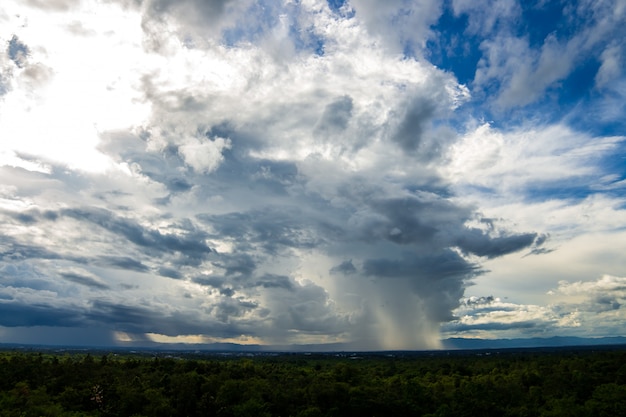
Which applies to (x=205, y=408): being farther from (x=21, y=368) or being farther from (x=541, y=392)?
(x=541, y=392)

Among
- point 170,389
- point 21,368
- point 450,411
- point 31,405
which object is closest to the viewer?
point 31,405

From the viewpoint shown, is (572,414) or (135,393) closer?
(572,414)

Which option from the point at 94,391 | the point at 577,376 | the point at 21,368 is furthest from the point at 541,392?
the point at 21,368

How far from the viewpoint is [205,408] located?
352 ft

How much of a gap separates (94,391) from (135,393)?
45.4 feet

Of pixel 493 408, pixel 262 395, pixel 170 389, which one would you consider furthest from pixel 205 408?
pixel 493 408

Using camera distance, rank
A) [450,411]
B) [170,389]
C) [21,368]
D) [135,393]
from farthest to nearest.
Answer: [21,368], [170,389], [135,393], [450,411]

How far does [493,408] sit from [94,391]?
96.5 m

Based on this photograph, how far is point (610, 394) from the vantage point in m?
106

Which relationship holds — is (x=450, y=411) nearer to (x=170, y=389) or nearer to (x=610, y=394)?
(x=610, y=394)

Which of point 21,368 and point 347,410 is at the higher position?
point 21,368

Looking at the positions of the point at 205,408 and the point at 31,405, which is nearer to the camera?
the point at 31,405

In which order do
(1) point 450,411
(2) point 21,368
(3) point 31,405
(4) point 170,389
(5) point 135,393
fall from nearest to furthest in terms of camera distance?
(3) point 31,405
(1) point 450,411
(5) point 135,393
(4) point 170,389
(2) point 21,368

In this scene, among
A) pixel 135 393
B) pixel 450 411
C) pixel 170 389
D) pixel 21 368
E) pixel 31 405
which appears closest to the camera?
pixel 31 405
